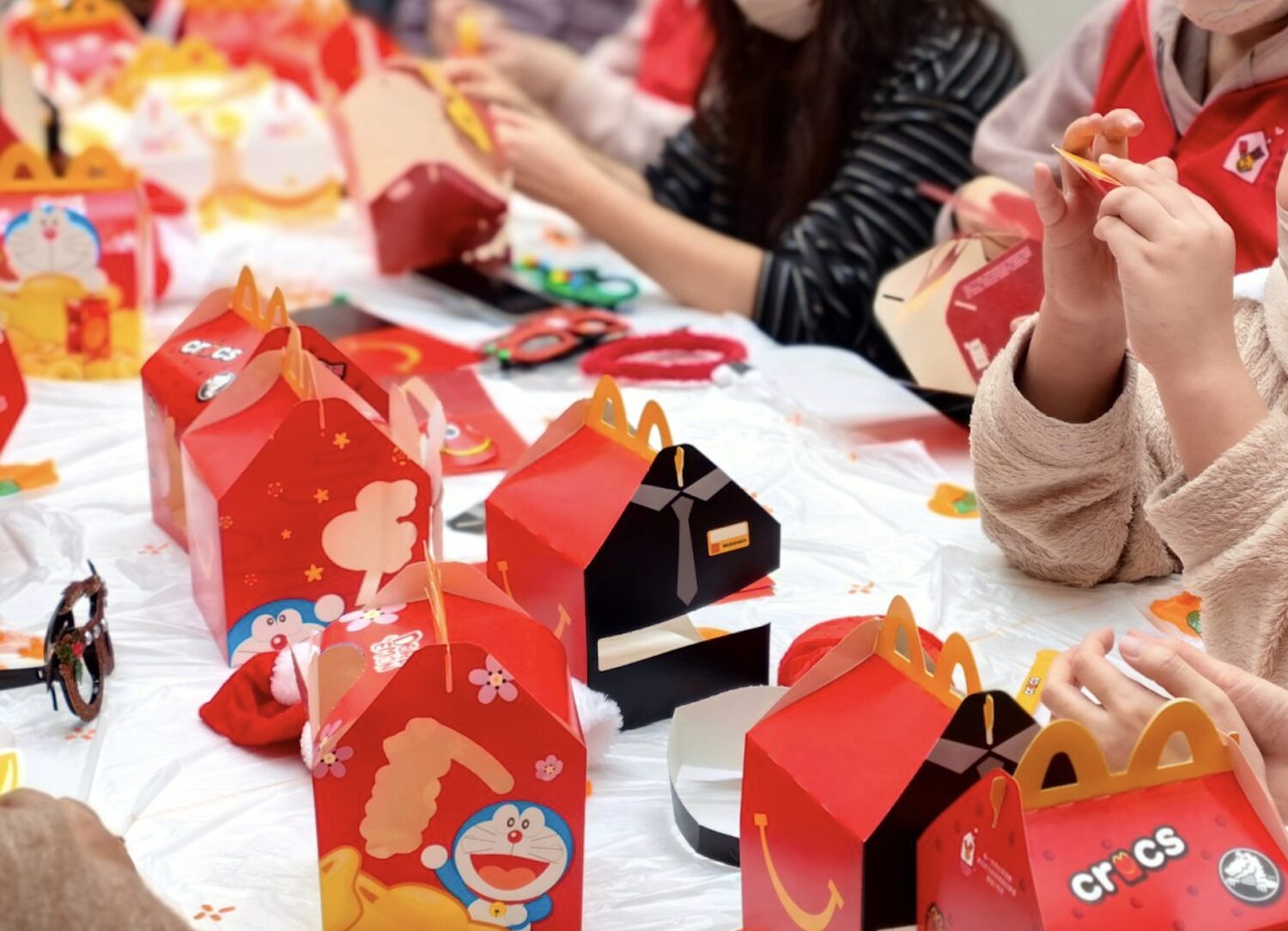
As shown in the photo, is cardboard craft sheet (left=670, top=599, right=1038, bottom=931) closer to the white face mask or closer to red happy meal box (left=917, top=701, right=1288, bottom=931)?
red happy meal box (left=917, top=701, right=1288, bottom=931)

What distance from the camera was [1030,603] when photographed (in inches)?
36.3

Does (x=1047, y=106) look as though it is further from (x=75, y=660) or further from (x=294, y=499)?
(x=75, y=660)

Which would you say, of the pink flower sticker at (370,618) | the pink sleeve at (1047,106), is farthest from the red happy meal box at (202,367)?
the pink sleeve at (1047,106)

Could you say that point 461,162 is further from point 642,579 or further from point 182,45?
point 642,579

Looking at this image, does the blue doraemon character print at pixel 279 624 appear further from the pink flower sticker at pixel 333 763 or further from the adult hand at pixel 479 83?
the adult hand at pixel 479 83

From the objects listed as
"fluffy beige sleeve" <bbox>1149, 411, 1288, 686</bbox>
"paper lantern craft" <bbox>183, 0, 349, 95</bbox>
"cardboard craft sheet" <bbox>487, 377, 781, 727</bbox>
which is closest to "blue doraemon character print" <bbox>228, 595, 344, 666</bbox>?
"cardboard craft sheet" <bbox>487, 377, 781, 727</bbox>

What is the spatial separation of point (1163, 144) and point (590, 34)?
164 cm

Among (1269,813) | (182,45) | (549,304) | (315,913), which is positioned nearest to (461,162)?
(549,304)

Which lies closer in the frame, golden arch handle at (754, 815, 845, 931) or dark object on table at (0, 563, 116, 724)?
golden arch handle at (754, 815, 845, 931)

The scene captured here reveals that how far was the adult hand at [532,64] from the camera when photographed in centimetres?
198

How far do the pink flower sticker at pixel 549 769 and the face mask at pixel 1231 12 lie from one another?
25.2 inches

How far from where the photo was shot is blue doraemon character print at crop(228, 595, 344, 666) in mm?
818

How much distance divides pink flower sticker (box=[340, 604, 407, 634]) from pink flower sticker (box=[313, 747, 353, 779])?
74 mm

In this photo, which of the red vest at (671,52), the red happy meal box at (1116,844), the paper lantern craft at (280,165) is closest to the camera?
the red happy meal box at (1116,844)
